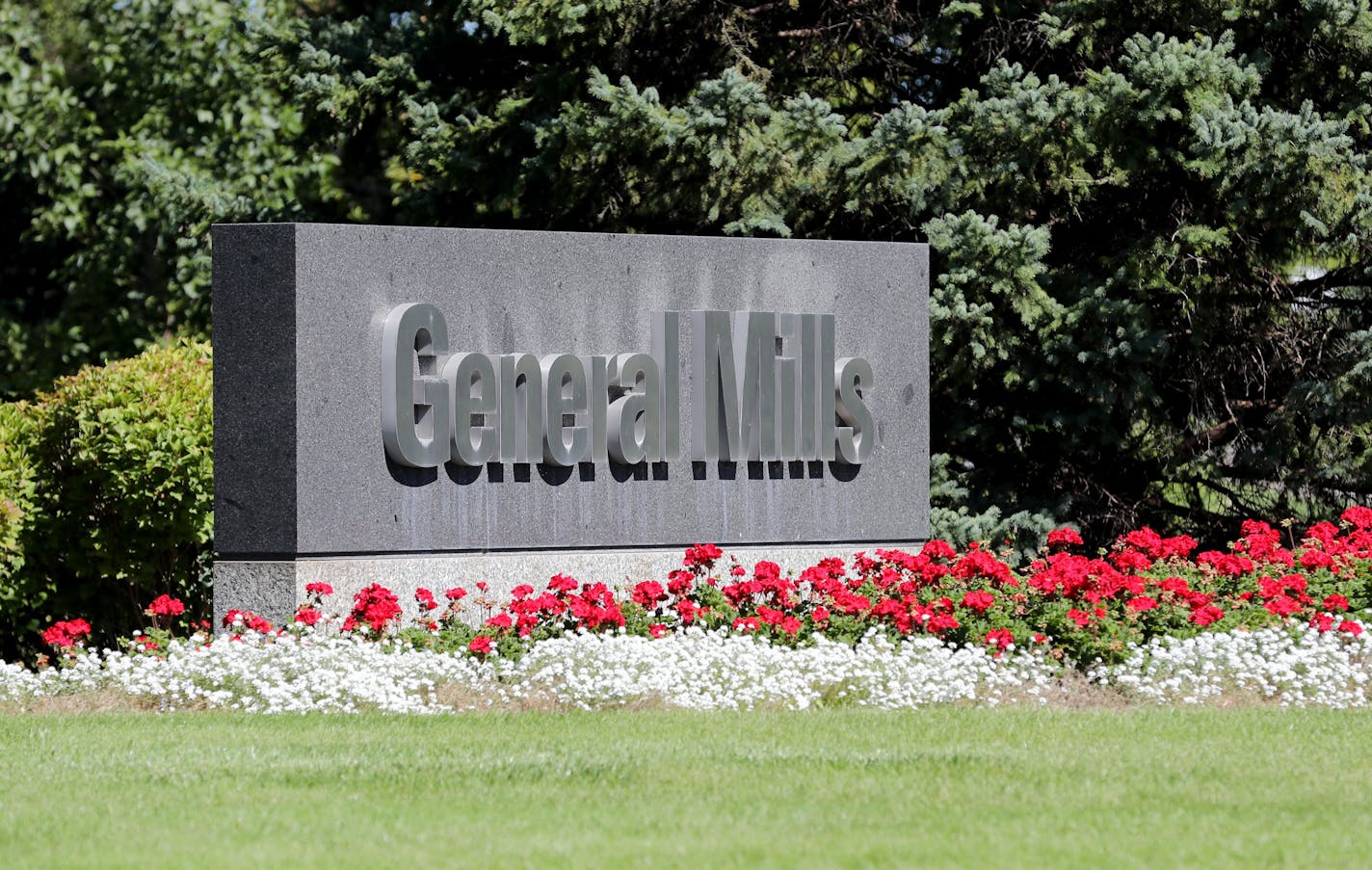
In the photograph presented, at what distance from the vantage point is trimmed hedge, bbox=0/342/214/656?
11547 mm

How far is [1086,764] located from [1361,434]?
7.99 m

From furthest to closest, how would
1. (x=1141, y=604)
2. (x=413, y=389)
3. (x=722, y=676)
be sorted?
1. (x=413, y=389)
2. (x=1141, y=604)
3. (x=722, y=676)

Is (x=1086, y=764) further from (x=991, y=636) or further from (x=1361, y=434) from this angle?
(x=1361, y=434)

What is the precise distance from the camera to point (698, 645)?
912 centimetres

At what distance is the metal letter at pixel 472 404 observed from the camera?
10.4 metres

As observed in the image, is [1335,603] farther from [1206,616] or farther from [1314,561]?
[1206,616]

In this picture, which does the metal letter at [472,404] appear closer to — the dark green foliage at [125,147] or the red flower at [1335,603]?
the red flower at [1335,603]

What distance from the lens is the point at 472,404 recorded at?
10.5 meters

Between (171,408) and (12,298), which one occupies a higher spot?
(12,298)

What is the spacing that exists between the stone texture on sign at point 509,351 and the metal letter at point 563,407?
0.14m

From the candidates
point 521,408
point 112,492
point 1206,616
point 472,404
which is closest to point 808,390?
point 521,408

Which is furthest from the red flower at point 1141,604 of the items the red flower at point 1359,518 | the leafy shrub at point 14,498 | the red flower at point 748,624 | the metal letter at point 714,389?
the leafy shrub at point 14,498

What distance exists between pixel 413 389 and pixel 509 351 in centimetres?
72

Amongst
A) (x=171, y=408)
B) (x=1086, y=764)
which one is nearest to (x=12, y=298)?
(x=171, y=408)
